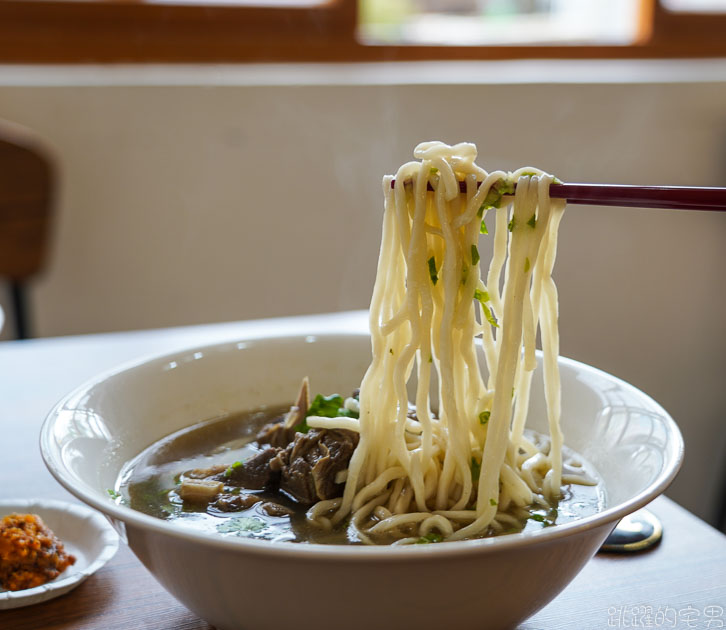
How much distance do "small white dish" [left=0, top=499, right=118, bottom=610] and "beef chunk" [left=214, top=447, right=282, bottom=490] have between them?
0.16 meters

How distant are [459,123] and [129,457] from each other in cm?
218

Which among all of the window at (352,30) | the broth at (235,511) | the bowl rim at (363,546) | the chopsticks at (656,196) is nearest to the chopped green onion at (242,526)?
the broth at (235,511)

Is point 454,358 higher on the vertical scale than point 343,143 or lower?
lower

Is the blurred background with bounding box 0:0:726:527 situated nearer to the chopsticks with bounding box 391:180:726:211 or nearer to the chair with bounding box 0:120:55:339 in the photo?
the chair with bounding box 0:120:55:339

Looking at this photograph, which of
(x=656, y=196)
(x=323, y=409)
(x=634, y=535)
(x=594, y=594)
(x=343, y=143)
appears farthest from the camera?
(x=343, y=143)

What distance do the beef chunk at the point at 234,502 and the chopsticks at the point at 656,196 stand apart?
531 mm

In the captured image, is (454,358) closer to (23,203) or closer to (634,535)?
(634,535)

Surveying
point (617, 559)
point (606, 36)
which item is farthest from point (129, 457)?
point (606, 36)

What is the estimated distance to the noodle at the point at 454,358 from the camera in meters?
1.02

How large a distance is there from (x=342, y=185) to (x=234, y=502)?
6.69 ft

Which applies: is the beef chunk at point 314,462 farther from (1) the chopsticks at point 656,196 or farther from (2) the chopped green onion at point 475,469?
(1) the chopsticks at point 656,196

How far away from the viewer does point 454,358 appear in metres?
1.13

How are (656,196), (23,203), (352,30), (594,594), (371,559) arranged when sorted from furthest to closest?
(352,30), (23,203), (594,594), (656,196), (371,559)

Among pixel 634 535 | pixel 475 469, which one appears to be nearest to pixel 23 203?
pixel 475 469
